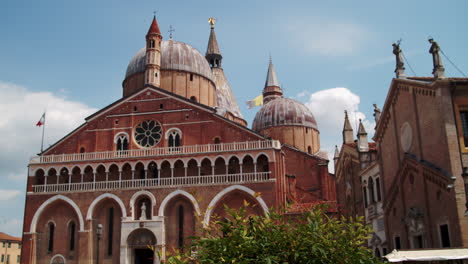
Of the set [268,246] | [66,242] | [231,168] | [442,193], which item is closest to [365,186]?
[442,193]

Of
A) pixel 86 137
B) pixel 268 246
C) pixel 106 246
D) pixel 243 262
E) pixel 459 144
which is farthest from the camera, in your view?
pixel 86 137

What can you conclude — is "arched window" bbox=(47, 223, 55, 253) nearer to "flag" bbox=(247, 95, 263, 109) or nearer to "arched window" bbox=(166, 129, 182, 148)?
"arched window" bbox=(166, 129, 182, 148)

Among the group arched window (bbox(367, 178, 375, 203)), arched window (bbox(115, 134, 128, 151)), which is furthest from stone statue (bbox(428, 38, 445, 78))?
arched window (bbox(115, 134, 128, 151))

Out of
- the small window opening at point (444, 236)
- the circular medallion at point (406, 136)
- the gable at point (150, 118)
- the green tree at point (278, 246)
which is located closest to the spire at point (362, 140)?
the circular medallion at point (406, 136)

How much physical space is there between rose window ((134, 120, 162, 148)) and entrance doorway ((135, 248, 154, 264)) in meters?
7.55

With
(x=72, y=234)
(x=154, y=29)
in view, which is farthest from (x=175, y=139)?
(x=154, y=29)

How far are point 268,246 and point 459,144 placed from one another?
10.6m

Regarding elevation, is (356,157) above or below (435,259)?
above

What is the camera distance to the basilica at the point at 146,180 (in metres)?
33.2

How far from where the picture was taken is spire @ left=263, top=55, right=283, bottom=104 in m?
60.4

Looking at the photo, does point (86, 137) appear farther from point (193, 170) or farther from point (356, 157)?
point (356, 157)

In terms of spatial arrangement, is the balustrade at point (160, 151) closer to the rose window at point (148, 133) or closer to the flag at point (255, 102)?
the rose window at point (148, 133)

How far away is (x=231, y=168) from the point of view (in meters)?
35.2

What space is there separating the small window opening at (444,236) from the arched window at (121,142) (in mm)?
24929
